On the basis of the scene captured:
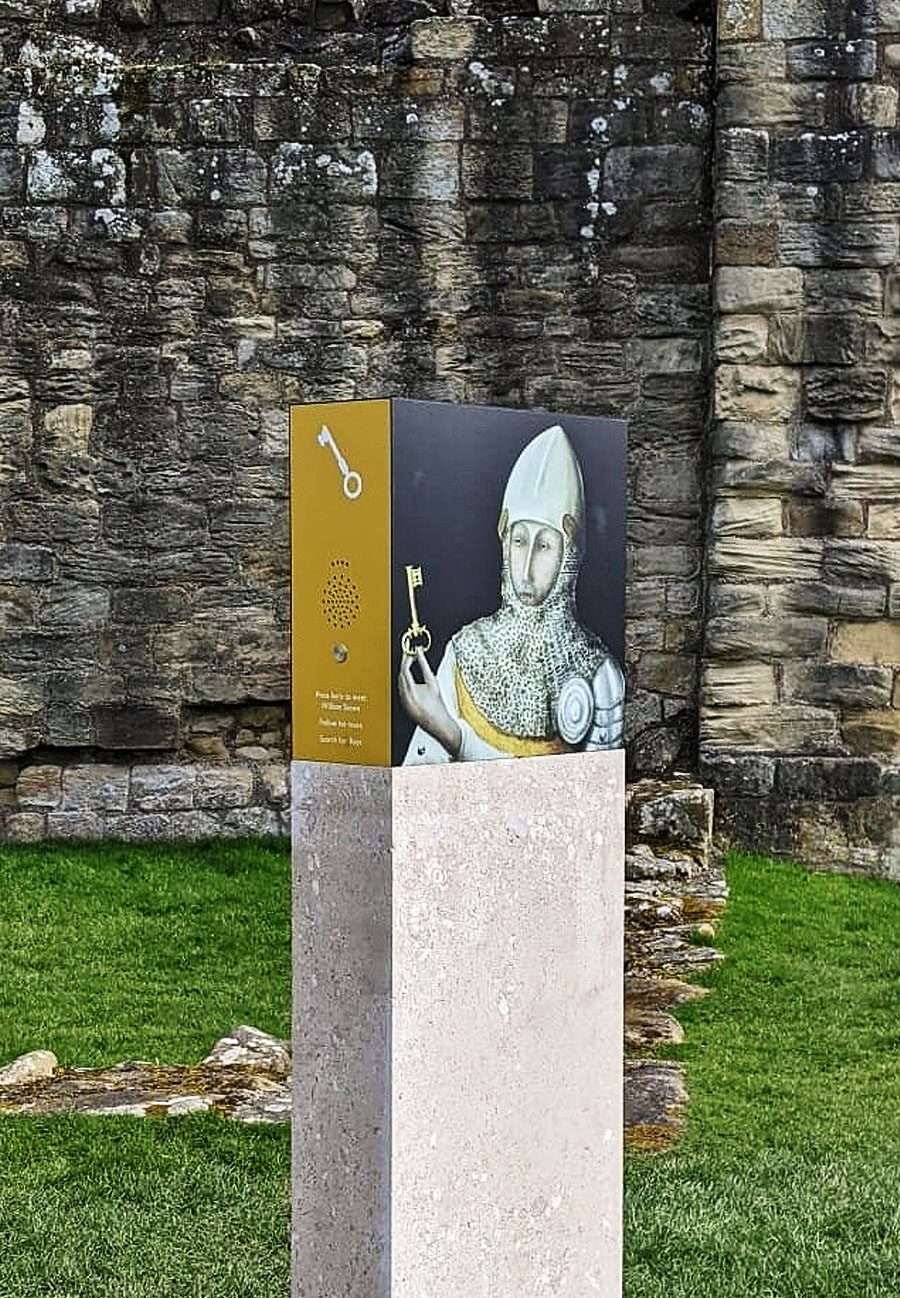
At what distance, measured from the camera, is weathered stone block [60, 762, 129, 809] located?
7918mm

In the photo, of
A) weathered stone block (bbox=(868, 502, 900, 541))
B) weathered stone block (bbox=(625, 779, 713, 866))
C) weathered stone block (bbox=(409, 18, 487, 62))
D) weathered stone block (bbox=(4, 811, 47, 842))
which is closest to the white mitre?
weathered stone block (bbox=(625, 779, 713, 866))

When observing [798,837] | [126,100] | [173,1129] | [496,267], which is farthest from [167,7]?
[173,1129]

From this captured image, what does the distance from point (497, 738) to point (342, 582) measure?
0.36m

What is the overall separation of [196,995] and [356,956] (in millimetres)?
3181

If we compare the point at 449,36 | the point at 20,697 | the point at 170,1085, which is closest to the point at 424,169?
the point at 449,36

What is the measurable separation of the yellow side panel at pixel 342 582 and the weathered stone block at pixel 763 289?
4.87 m

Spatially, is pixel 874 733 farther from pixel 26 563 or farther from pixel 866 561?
pixel 26 563

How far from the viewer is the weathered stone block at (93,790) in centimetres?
792

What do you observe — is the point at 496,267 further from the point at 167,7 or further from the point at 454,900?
the point at 454,900

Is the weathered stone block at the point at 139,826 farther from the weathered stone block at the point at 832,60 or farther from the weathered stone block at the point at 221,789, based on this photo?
the weathered stone block at the point at 832,60

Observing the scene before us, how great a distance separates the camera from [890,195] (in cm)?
753

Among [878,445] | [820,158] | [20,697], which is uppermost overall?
[820,158]

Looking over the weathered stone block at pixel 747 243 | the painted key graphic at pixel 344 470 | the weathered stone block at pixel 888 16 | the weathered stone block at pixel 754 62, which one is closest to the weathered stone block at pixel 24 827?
the weathered stone block at pixel 747 243

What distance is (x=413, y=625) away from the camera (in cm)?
289
